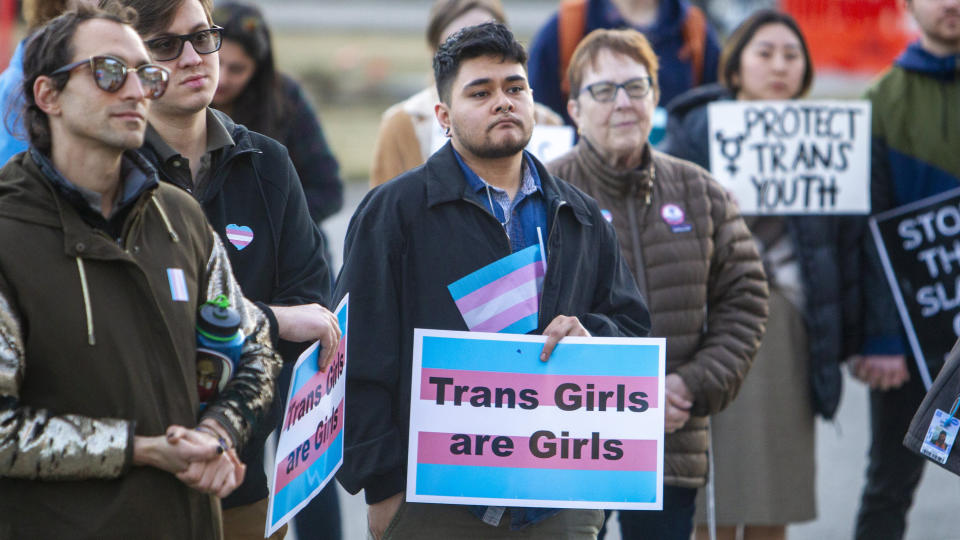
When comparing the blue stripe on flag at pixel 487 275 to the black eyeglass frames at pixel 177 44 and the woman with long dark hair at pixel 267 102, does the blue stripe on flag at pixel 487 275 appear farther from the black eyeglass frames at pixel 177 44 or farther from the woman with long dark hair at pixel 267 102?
the woman with long dark hair at pixel 267 102

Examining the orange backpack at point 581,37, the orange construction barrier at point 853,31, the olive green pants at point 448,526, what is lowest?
the olive green pants at point 448,526

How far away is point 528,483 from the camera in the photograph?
346 cm

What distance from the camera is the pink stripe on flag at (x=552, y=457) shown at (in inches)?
135

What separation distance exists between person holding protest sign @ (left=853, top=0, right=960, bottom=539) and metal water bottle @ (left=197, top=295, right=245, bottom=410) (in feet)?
11.2

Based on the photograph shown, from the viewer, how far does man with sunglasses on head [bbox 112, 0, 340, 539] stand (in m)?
3.35

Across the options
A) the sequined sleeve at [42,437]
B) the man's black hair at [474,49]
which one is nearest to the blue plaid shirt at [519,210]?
the man's black hair at [474,49]

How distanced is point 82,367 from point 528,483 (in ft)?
4.23

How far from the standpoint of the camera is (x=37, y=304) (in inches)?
102

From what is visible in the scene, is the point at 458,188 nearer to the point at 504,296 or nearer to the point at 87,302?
the point at 504,296

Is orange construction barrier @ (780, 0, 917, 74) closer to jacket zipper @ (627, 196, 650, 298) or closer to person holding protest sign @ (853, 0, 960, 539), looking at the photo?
person holding protest sign @ (853, 0, 960, 539)

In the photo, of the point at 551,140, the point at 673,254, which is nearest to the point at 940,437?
the point at 673,254

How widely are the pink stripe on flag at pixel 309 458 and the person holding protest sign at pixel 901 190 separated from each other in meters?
2.88

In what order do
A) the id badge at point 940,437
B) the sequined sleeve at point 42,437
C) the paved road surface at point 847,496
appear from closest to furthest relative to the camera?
the sequined sleeve at point 42,437
the id badge at point 940,437
the paved road surface at point 847,496

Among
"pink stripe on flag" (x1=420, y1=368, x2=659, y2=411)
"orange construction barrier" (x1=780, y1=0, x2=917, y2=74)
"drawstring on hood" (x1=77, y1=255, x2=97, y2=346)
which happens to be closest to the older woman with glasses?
"pink stripe on flag" (x1=420, y1=368, x2=659, y2=411)
